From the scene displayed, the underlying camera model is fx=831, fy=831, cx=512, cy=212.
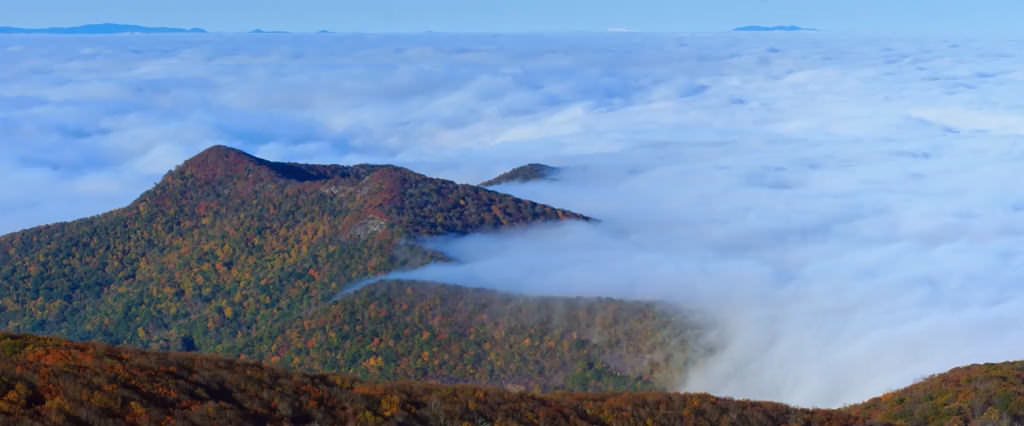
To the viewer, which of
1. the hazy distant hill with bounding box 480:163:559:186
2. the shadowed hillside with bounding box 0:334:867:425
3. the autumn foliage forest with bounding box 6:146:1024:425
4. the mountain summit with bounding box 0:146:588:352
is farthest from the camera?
the hazy distant hill with bounding box 480:163:559:186

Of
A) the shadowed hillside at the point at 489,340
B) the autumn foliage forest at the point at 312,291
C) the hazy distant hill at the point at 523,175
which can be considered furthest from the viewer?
the hazy distant hill at the point at 523,175

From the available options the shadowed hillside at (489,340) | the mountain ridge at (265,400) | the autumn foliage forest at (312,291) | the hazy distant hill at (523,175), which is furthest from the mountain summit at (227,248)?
the mountain ridge at (265,400)

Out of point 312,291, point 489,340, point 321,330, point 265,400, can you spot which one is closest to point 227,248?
point 312,291

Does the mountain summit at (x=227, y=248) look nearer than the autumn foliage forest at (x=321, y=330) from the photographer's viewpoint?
No

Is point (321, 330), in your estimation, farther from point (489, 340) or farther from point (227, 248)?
point (227, 248)

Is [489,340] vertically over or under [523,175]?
under

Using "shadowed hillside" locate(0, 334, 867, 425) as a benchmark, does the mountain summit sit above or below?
above

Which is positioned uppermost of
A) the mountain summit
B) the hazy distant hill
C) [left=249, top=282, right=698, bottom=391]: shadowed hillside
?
the hazy distant hill

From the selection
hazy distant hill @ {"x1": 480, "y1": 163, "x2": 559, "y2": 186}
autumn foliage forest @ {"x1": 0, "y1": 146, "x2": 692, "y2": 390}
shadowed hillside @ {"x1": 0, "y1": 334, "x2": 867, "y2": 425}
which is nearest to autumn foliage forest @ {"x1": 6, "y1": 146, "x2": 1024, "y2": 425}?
shadowed hillside @ {"x1": 0, "y1": 334, "x2": 867, "y2": 425}

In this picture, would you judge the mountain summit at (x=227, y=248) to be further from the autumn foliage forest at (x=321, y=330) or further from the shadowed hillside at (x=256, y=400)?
the shadowed hillside at (x=256, y=400)

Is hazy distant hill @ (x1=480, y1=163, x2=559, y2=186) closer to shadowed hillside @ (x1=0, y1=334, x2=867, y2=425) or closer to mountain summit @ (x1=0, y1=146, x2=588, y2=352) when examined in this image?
mountain summit @ (x1=0, y1=146, x2=588, y2=352)

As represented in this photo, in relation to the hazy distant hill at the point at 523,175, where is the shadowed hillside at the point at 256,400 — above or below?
below
